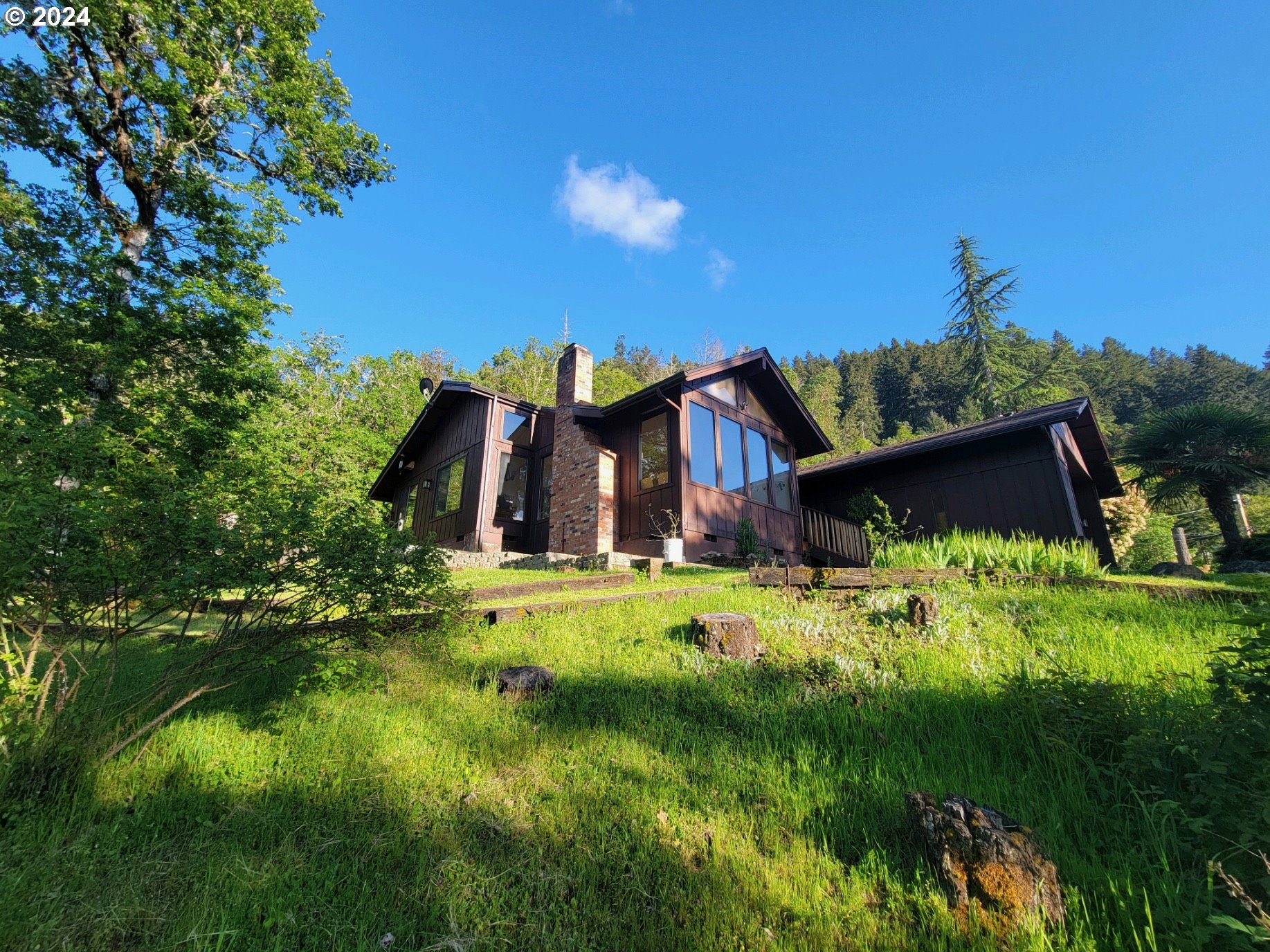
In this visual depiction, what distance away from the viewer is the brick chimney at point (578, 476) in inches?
449

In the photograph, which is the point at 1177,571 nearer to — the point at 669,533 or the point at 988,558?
the point at 988,558

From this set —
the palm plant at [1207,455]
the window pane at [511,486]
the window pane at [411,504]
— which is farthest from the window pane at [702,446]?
the palm plant at [1207,455]

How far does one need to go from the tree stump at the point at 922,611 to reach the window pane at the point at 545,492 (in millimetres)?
10684

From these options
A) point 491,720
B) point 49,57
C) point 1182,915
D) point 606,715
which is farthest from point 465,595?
point 49,57

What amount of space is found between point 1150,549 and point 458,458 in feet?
73.5

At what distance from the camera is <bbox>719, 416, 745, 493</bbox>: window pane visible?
12.3 meters

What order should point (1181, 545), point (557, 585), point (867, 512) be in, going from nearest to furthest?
point (557, 585) → point (867, 512) → point (1181, 545)

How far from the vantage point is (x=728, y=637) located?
4.06m

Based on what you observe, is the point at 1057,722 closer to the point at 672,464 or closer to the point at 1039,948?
the point at 1039,948

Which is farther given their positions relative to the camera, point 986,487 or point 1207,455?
point 1207,455

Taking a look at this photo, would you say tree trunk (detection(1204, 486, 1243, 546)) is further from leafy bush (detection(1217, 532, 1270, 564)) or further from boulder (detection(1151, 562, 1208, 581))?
boulder (detection(1151, 562, 1208, 581))

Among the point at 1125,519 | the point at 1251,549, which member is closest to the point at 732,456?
the point at 1251,549

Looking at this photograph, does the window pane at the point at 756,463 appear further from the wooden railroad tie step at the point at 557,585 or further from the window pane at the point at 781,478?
the wooden railroad tie step at the point at 557,585

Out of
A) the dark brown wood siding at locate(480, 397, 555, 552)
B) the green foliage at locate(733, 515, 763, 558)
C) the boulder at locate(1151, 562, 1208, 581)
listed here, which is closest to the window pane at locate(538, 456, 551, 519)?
the dark brown wood siding at locate(480, 397, 555, 552)
